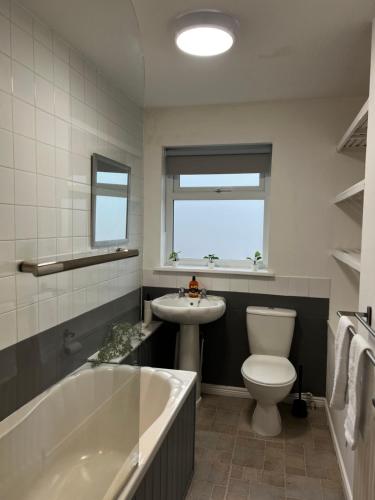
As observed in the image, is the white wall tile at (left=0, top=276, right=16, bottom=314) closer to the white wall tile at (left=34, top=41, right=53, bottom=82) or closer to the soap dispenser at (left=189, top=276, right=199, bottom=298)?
the white wall tile at (left=34, top=41, right=53, bottom=82)

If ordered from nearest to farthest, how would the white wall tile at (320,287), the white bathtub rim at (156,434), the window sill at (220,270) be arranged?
the white bathtub rim at (156,434), the white wall tile at (320,287), the window sill at (220,270)

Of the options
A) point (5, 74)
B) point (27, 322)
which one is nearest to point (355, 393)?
point (27, 322)

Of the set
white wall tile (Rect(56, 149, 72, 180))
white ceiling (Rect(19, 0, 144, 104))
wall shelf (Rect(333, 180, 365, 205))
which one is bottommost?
wall shelf (Rect(333, 180, 365, 205))

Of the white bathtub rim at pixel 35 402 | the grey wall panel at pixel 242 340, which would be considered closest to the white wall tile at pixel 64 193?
the white bathtub rim at pixel 35 402

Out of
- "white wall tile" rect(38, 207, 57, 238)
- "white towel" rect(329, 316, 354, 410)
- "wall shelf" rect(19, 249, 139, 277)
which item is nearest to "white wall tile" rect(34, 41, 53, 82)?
"white wall tile" rect(38, 207, 57, 238)

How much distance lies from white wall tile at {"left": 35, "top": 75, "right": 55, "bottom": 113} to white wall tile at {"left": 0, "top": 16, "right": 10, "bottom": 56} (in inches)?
7.6

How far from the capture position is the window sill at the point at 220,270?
9.73ft

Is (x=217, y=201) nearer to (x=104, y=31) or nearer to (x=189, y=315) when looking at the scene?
(x=189, y=315)

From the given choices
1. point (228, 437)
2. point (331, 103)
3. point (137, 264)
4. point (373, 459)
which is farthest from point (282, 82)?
point (228, 437)

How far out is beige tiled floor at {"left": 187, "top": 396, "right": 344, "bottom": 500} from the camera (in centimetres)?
199

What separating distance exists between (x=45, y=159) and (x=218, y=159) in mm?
1727

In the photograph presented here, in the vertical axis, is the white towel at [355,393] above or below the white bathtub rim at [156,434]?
above

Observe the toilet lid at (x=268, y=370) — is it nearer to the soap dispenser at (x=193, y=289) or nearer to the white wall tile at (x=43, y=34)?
the soap dispenser at (x=193, y=289)

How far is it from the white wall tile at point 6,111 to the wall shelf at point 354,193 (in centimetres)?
163
